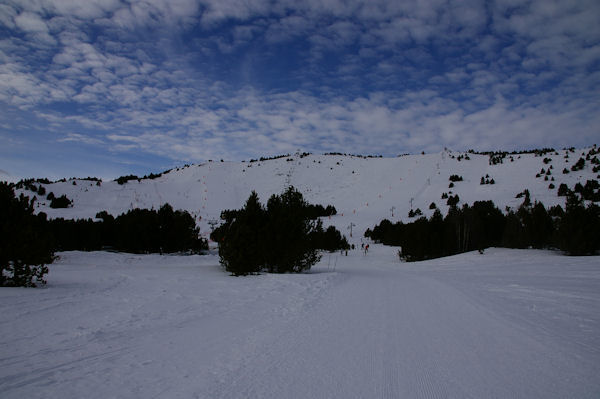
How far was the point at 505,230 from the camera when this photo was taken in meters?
27.0

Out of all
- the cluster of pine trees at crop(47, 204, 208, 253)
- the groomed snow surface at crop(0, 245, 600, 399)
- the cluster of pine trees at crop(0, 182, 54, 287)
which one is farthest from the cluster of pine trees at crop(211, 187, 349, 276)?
the cluster of pine trees at crop(47, 204, 208, 253)

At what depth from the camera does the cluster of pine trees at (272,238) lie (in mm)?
14977

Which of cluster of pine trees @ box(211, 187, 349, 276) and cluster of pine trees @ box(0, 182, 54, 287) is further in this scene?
cluster of pine trees @ box(211, 187, 349, 276)

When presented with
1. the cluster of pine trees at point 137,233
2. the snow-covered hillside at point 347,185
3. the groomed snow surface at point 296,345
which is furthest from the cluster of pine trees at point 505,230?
the cluster of pine trees at point 137,233

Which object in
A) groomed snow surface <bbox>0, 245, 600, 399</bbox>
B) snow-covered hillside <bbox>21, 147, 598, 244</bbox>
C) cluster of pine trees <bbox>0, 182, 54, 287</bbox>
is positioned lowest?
groomed snow surface <bbox>0, 245, 600, 399</bbox>

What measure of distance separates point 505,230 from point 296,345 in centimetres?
2893

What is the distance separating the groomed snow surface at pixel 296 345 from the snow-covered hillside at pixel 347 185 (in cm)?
3945

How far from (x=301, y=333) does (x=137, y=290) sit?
6.56 meters

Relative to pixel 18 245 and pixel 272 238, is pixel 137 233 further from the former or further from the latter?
pixel 18 245

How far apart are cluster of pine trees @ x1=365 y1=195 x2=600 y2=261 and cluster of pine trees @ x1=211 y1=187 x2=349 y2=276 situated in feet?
54.8

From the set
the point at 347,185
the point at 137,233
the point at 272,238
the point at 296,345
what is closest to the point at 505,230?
the point at 272,238

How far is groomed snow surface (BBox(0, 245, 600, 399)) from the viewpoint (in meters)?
3.28

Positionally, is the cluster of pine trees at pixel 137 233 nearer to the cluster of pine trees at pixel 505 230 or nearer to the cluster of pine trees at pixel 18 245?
the cluster of pine trees at pixel 18 245

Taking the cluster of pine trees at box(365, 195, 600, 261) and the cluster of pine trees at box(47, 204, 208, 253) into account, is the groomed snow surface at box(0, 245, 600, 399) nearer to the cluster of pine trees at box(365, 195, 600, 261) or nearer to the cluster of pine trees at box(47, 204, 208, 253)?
the cluster of pine trees at box(365, 195, 600, 261)
